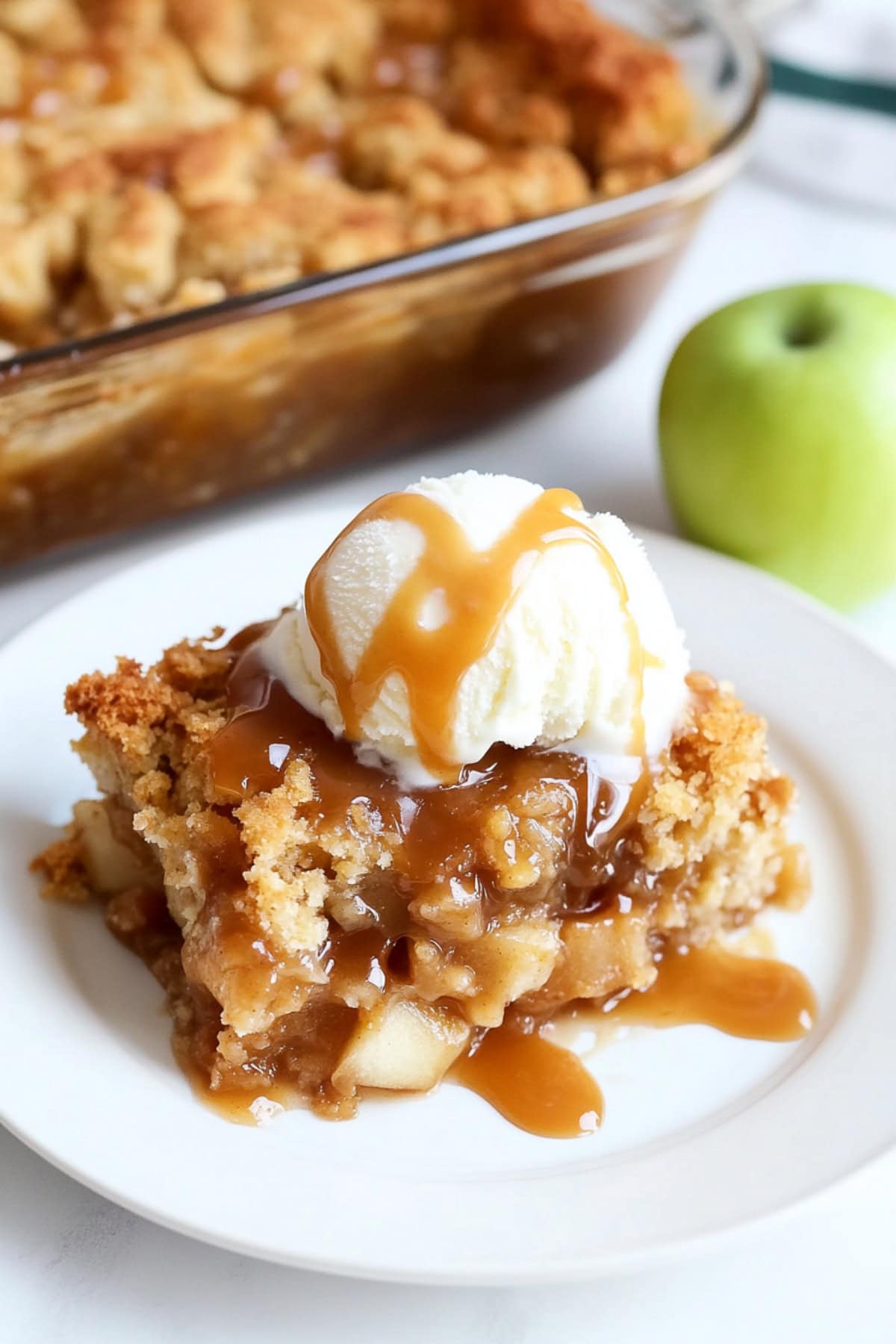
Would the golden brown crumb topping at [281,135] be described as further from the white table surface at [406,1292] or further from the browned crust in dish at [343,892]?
the white table surface at [406,1292]

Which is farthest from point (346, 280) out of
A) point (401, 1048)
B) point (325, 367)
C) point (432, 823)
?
point (401, 1048)

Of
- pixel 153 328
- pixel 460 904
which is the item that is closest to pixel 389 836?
pixel 460 904

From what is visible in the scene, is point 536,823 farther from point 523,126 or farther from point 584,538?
point 523,126

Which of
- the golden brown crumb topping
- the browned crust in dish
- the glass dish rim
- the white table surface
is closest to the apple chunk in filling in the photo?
the browned crust in dish

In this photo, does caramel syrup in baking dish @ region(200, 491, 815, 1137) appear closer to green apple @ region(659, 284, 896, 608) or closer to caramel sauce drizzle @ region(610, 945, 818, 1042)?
caramel sauce drizzle @ region(610, 945, 818, 1042)

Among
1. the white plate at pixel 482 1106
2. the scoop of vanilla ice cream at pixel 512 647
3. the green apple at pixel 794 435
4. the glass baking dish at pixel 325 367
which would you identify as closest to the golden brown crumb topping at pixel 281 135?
the glass baking dish at pixel 325 367

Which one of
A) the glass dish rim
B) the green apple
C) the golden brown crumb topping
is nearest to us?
the glass dish rim

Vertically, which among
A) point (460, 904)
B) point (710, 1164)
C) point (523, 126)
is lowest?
point (710, 1164)
